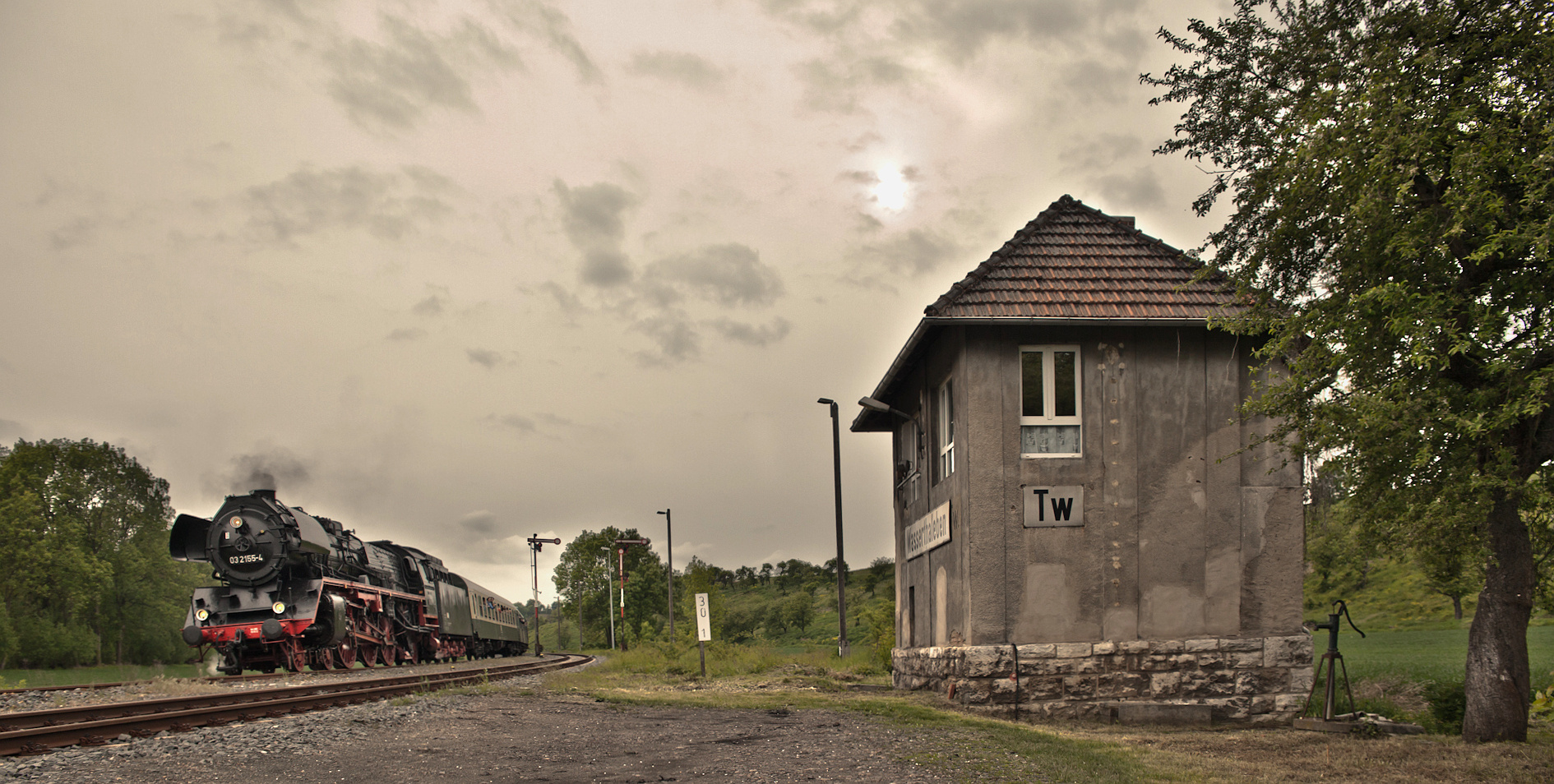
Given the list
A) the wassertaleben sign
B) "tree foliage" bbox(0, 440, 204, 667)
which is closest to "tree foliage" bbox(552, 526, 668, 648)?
"tree foliage" bbox(0, 440, 204, 667)

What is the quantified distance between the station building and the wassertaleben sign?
2.38 ft

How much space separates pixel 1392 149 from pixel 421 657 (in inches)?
1114

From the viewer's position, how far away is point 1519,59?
31.2 ft

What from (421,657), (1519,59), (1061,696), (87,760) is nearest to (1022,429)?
(1061,696)

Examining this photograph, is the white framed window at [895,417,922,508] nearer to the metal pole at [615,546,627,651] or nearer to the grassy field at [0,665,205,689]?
the grassy field at [0,665,205,689]

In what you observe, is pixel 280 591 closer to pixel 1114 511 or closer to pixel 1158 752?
pixel 1114 511

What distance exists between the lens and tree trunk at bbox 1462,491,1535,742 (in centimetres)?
1052

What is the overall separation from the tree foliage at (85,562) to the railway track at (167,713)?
1352 inches

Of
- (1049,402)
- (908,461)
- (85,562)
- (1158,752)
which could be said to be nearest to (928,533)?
(908,461)

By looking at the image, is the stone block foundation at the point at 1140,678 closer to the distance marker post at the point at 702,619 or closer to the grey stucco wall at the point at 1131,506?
the grey stucco wall at the point at 1131,506

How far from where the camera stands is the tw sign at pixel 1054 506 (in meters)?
14.2

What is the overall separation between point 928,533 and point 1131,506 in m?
3.77

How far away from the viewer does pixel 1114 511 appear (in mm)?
14156

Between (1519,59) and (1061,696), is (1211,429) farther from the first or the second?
(1519,59)
